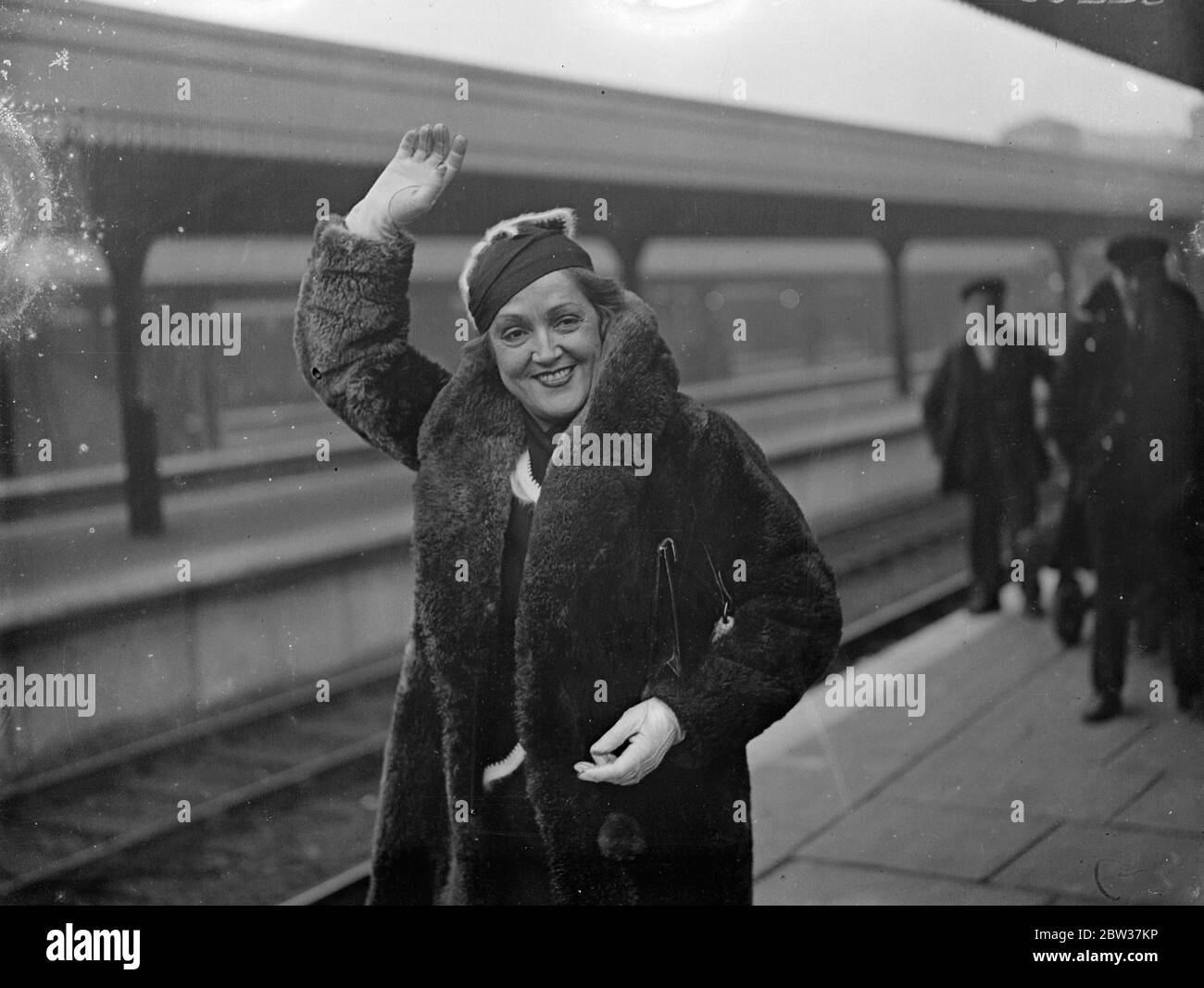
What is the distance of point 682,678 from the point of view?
8.34 feet

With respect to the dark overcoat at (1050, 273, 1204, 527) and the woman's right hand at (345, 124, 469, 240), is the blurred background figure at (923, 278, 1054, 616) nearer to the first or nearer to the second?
the dark overcoat at (1050, 273, 1204, 527)

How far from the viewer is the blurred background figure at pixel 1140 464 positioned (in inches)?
102

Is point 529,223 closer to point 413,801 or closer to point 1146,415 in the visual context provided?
point 413,801

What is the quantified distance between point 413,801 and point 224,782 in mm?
425

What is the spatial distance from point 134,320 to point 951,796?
2008 mm

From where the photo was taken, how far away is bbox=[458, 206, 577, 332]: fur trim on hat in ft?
8.38

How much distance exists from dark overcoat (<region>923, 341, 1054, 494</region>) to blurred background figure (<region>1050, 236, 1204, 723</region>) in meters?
0.07

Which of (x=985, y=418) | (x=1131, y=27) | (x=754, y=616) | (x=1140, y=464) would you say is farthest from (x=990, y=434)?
(x=1131, y=27)

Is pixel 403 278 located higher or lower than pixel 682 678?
higher

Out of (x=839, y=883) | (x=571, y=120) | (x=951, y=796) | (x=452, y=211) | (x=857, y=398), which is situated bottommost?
(x=839, y=883)

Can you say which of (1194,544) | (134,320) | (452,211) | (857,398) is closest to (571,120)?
(452,211)

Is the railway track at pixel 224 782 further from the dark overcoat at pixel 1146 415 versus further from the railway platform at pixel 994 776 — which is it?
the dark overcoat at pixel 1146 415

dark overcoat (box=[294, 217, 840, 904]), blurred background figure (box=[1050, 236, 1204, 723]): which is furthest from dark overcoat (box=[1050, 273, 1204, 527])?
dark overcoat (box=[294, 217, 840, 904])
